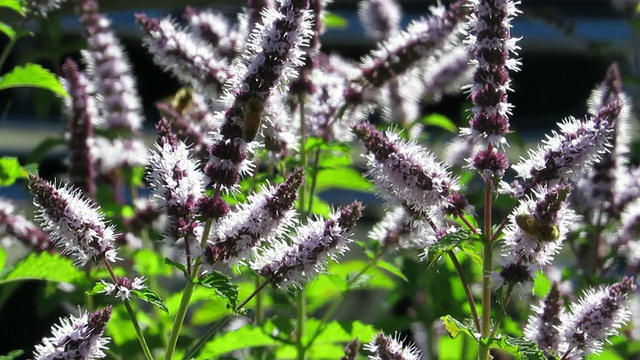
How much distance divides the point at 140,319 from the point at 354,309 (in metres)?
2.34

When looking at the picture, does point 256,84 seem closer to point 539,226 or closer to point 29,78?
point 539,226

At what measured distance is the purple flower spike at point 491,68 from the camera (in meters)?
2.22

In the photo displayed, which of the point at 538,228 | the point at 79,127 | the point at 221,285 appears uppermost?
the point at 538,228

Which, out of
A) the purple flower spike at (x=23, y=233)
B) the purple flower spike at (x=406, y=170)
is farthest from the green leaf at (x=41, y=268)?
the purple flower spike at (x=406, y=170)

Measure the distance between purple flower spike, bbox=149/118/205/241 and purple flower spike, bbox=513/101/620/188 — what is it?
0.75 meters

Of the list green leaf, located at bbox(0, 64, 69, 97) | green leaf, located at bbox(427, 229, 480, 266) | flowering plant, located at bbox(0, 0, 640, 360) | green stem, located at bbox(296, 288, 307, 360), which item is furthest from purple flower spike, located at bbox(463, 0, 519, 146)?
green leaf, located at bbox(0, 64, 69, 97)

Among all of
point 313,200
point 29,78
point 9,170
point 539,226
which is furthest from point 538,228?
point 29,78

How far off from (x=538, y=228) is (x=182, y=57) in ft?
4.45

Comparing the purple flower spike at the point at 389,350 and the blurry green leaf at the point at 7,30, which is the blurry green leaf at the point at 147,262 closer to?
the blurry green leaf at the point at 7,30

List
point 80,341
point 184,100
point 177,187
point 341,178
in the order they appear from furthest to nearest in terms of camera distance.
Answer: point 341,178
point 184,100
point 177,187
point 80,341

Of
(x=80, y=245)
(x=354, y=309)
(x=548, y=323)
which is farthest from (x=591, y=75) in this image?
(x=80, y=245)

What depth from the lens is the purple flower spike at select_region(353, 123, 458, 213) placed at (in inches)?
87.6

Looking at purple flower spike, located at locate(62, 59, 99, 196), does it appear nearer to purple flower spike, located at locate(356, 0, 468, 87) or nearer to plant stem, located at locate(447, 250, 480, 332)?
purple flower spike, located at locate(356, 0, 468, 87)

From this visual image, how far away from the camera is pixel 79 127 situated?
353 cm
